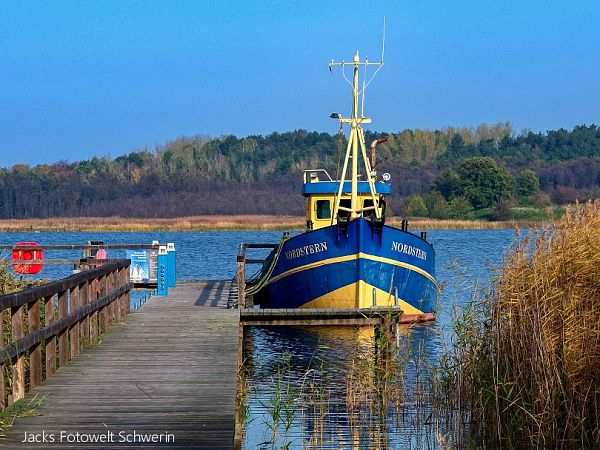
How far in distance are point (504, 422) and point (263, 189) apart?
12644 cm

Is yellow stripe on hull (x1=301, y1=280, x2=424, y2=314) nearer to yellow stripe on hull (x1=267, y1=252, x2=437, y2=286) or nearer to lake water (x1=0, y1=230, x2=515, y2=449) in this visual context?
yellow stripe on hull (x1=267, y1=252, x2=437, y2=286)

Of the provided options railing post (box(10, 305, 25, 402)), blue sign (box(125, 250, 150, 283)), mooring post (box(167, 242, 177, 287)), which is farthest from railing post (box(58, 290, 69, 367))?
blue sign (box(125, 250, 150, 283))

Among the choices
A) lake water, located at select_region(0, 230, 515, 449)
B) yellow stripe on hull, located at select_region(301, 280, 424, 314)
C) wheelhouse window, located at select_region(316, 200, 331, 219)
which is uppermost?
wheelhouse window, located at select_region(316, 200, 331, 219)

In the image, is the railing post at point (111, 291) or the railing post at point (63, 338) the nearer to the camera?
the railing post at point (63, 338)

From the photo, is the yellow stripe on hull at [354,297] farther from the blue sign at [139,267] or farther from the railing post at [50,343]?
the railing post at [50,343]

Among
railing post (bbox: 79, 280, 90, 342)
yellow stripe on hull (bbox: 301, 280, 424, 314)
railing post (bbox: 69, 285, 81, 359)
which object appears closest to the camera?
railing post (bbox: 69, 285, 81, 359)

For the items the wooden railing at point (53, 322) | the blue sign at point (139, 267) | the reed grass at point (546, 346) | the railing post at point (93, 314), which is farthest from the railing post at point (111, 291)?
the blue sign at point (139, 267)

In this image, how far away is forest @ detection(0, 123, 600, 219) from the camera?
406 feet

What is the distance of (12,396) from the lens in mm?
9211

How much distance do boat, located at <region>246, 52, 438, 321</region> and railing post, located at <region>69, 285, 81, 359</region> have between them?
26.6 ft

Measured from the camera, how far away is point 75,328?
1190 centimetres

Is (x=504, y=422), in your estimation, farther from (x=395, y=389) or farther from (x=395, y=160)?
(x=395, y=160)

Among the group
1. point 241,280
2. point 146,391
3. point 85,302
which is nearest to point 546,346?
point 146,391

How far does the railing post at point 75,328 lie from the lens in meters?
11.8
